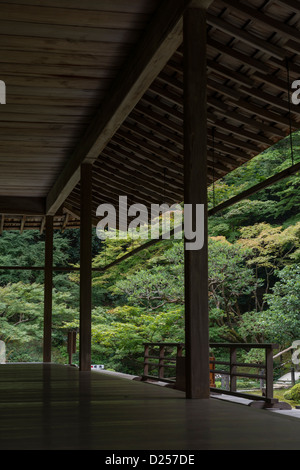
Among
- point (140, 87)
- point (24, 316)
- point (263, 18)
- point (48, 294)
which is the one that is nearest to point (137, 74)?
point (140, 87)

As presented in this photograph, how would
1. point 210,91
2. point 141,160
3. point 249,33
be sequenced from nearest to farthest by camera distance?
1. point 249,33
2. point 210,91
3. point 141,160

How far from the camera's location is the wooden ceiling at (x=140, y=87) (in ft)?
12.4

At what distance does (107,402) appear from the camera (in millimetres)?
3334

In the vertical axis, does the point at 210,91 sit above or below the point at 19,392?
above

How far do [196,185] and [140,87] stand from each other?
4.67 ft

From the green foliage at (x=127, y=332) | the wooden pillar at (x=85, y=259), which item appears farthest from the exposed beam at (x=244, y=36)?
the green foliage at (x=127, y=332)

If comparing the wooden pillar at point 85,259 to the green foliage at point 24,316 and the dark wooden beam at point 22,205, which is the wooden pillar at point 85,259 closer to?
the dark wooden beam at point 22,205

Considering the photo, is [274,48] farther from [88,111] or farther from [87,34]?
[88,111]

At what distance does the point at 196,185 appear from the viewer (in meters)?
3.30

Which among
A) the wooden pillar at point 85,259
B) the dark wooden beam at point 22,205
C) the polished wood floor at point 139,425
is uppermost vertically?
the dark wooden beam at point 22,205

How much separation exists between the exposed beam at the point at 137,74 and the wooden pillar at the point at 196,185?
20cm

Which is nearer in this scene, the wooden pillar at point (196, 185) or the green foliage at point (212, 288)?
the wooden pillar at point (196, 185)
